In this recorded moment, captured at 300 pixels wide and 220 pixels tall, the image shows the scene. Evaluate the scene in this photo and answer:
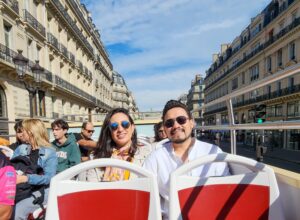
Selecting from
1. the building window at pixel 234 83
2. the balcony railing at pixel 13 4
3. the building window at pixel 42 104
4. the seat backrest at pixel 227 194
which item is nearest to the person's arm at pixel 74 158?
the seat backrest at pixel 227 194

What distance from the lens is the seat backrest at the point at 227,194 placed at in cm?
136

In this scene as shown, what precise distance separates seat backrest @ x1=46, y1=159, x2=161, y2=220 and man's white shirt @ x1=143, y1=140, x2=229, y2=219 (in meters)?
0.46

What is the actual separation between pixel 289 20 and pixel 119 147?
33959 mm

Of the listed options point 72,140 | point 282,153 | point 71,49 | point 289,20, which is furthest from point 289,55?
point 72,140

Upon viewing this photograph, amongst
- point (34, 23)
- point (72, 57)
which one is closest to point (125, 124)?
point (34, 23)

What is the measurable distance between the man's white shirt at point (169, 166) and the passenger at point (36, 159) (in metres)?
1.32

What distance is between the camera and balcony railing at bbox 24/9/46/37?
18.3 m

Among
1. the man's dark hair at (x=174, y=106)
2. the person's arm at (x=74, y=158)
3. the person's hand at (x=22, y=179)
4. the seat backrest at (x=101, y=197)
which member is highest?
the man's dark hair at (x=174, y=106)

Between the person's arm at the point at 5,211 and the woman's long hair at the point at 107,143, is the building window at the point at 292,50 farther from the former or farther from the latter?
the person's arm at the point at 5,211

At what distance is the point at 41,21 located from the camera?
2156cm

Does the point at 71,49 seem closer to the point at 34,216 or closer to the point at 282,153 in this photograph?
the point at 282,153

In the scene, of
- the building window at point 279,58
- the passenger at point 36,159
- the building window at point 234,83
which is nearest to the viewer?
the passenger at point 36,159

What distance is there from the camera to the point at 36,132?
3.17 meters

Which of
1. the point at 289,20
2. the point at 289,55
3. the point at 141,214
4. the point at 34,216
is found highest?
the point at 289,20
